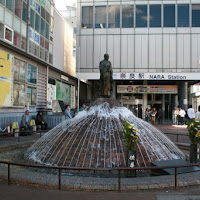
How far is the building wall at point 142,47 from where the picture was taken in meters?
29.4

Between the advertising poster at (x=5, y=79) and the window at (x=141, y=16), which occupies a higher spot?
the window at (x=141, y=16)

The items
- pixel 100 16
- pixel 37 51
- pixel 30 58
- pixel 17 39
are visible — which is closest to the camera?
pixel 17 39

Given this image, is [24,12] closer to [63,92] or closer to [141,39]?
[63,92]

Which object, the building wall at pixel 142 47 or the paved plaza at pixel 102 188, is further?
the building wall at pixel 142 47

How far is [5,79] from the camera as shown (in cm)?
1566

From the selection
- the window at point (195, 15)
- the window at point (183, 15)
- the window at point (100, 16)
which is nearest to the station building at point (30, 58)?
the window at point (100, 16)

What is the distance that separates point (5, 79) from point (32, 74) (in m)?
4.23

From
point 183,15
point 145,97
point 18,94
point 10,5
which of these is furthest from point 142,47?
point 18,94

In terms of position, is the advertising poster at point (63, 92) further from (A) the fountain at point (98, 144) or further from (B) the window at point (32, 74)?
(A) the fountain at point (98, 144)

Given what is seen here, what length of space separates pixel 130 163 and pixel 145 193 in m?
1.27

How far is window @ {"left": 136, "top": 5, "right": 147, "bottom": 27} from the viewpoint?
98.3 ft

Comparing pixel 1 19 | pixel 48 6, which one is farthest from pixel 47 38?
pixel 1 19

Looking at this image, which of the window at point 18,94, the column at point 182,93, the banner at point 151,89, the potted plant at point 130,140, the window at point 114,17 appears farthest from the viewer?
the banner at point 151,89

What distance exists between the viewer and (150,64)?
29781 millimetres
